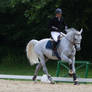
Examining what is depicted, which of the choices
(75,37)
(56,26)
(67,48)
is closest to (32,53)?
(56,26)

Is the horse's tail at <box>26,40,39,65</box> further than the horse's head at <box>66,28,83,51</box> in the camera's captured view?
Yes

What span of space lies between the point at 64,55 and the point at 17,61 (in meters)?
13.6

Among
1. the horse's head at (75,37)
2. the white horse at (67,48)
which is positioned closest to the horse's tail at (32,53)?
the white horse at (67,48)

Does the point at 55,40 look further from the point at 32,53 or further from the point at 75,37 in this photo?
the point at 32,53

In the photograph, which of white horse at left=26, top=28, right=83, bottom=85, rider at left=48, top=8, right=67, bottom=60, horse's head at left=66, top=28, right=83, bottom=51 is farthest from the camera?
rider at left=48, top=8, right=67, bottom=60

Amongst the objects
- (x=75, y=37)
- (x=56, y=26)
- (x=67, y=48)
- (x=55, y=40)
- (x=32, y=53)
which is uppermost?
(x=56, y=26)

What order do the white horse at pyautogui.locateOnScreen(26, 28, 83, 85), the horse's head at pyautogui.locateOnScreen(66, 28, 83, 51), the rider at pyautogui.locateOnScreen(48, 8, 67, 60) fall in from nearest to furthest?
1. the horse's head at pyautogui.locateOnScreen(66, 28, 83, 51)
2. the white horse at pyautogui.locateOnScreen(26, 28, 83, 85)
3. the rider at pyautogui.locateOnScreen(48, 8, 67, 60)

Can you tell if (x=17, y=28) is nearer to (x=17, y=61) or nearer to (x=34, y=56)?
(x=17, y=61)

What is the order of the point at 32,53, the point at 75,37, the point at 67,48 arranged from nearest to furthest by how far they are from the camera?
the point at 75,37
the point at 67,48
the point at 32,53

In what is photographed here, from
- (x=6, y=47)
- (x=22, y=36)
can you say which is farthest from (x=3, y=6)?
(x=6, y=47)

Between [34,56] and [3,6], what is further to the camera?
[3,6]

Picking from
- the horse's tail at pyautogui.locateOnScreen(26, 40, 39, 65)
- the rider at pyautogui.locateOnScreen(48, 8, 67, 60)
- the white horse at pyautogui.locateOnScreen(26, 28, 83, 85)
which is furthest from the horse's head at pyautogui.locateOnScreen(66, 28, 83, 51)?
the horse's tail at pyautogui.locateOnScreen(26, 40, 39, 65)

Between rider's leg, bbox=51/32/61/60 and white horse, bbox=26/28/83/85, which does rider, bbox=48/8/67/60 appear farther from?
white horse, bbox=26/28/83/85

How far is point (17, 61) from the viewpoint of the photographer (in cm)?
2714
